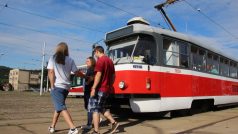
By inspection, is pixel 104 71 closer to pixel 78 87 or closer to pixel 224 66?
pixel 224 66

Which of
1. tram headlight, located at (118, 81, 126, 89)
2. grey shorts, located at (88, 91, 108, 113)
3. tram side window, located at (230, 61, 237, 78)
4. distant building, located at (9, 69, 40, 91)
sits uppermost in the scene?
distant building, located at (9, 69, 40, 91)

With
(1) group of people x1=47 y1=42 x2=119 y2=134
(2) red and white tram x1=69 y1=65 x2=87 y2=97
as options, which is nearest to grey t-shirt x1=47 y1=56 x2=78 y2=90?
(1) group of people x1=47 y1=42 x2=119 y2=134

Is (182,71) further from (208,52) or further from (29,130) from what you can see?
(29,130)

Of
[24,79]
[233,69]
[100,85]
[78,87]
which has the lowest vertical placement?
[100,85]

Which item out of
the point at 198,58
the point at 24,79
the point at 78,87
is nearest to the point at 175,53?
the point at 198,58

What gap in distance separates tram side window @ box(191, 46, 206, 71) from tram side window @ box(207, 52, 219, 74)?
0.67 meters

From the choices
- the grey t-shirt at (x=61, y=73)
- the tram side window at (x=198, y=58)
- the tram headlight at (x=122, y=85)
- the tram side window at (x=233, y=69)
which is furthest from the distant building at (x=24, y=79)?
the grey t-shirt at (x=61, y=73)

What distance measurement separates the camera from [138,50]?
9977 millimetres

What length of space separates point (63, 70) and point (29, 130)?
5.85 feet

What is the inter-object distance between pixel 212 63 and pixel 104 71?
316 inches

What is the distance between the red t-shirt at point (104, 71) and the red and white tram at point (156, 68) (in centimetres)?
205

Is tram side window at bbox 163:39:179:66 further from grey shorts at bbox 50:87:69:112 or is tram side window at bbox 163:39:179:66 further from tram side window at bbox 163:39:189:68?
grey shorts at bbox 50:87:69:112

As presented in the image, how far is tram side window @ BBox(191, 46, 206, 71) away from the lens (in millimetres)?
11975

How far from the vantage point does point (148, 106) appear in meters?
9.77
